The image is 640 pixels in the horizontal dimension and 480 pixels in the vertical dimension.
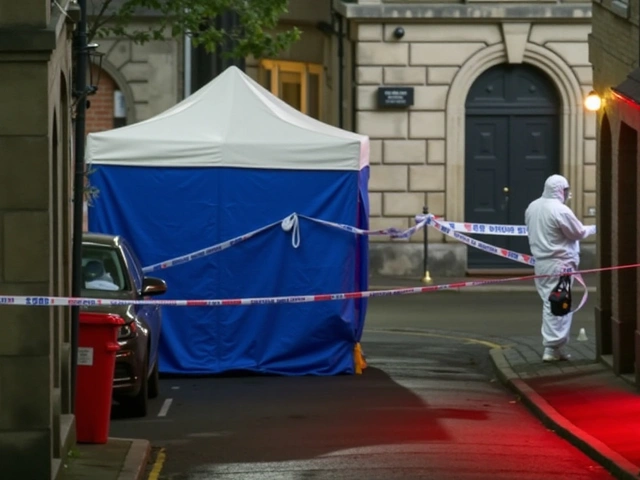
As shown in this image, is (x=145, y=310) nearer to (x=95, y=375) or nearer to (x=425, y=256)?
(x=95, y=375)

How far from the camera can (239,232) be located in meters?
18.1

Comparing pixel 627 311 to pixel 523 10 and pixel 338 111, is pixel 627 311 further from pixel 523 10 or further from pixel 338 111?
pixel 338 111

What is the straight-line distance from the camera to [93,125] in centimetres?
3238

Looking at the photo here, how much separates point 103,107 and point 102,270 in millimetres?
17162

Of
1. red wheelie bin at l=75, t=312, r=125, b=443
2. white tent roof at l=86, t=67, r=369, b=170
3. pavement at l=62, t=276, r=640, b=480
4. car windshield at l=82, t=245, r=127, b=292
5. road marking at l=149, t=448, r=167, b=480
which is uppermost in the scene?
white tent roof at l=86, t=67, r=369, b=170

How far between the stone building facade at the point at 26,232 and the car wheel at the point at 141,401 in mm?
4429

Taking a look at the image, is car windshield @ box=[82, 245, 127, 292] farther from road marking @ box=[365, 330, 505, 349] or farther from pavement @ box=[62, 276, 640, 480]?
road marking @ box=[365, 330, 505, 349]

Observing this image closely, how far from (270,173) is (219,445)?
223 inches

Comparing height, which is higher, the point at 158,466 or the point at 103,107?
the point at 103,107

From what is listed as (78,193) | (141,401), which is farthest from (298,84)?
(78,193)

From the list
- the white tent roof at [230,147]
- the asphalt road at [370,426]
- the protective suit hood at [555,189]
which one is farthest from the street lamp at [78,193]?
the protective suit hood at [555,189]

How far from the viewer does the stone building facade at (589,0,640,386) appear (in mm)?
16469

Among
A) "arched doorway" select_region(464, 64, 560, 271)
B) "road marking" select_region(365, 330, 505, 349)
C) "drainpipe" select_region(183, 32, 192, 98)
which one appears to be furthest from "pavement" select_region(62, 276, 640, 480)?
"drainpipe" select_region(183, 32, 192, 98)

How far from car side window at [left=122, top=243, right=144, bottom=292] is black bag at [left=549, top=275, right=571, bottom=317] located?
4.44m
